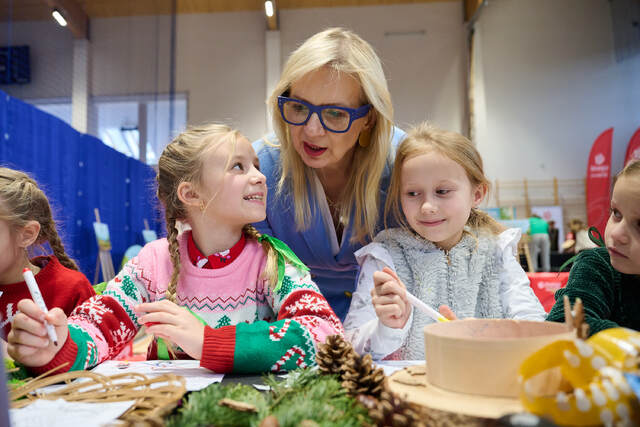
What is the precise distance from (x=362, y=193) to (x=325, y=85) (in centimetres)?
30

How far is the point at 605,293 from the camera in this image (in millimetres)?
867

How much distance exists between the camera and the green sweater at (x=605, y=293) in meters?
0.85

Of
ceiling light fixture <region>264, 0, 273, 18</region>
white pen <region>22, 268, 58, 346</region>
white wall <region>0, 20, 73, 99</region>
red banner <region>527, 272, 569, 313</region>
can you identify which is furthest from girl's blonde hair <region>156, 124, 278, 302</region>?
ceiling light fixture <region>264, 0, 273, 18</region>

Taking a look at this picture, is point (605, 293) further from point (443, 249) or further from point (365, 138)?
point (365, 138)

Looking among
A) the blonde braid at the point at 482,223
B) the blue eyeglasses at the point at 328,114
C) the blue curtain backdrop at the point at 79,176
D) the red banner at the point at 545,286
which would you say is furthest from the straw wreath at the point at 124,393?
the red banner at the point at 545,286

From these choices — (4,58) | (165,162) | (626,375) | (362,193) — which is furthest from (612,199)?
(4,58)

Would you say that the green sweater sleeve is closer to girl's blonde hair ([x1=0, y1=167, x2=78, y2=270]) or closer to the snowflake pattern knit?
the snowflake pattern knit

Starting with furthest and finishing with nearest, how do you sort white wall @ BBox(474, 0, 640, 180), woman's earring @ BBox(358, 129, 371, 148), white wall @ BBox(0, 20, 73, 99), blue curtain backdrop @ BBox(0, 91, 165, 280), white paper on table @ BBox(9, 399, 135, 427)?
white wall @ BBox(474, 0, 640, 180), white wall @ BBox(0, 20, 73, 99), blue curtain backdrop @ BBox(0, 91, 165, 280), woman's earring @ BBox(358, 129, 371, 148), white paper on table @ BBox(9, 399, 135, 427)

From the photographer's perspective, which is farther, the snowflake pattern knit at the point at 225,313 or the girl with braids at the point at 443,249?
the girl with braids at the point at 443,249

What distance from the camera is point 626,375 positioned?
0.38 m

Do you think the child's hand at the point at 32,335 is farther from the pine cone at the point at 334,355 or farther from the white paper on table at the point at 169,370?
the pine cone at the point at 334,355

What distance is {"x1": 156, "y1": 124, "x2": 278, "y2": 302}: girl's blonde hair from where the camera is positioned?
116 centimetres

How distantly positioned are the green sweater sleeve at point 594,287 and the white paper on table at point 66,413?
2.30 ft

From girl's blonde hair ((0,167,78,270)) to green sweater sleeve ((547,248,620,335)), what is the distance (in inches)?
42.5
